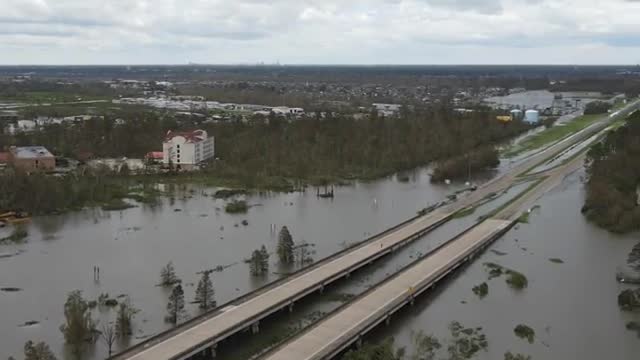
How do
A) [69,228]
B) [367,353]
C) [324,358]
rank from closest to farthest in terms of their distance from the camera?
1. [367,353]
2. [324,358]
3. [69,228]

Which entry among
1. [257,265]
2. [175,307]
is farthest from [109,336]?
[257,265]

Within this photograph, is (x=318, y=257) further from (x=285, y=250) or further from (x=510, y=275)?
(x=510, y=275)

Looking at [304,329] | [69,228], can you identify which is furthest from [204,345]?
[69,228]

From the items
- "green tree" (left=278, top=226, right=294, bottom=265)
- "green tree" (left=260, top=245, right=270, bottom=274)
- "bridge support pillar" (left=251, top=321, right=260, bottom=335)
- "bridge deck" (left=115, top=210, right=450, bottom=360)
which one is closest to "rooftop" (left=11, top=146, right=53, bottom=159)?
"green tree" (left=278, top=226, right=294, bottom=265)

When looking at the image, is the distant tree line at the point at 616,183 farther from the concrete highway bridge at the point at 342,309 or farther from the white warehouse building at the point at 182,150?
the white warehouse building at the point at 182,150

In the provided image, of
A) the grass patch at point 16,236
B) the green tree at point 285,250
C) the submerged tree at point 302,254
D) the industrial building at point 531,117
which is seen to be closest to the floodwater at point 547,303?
the submerged tree at point 302,254

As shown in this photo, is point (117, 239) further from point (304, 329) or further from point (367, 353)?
point (367, 353)

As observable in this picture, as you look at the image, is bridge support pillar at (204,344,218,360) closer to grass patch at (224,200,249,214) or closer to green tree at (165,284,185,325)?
green tree at (165,284,185,325)
